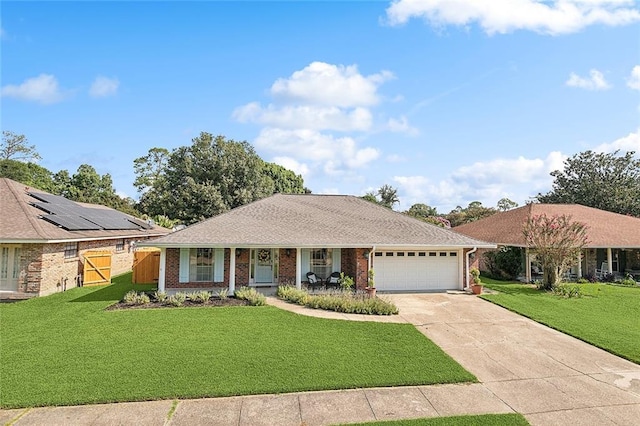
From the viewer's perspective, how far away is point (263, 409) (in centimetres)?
587

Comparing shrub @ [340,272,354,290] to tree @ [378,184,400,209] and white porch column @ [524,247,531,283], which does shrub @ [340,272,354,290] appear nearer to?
white porch column @ [524,247,531,283]

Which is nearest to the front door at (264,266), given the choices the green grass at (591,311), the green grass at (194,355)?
the green grass at (194,355)

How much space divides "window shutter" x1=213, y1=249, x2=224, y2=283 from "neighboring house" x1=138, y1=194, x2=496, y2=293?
0.04 meters

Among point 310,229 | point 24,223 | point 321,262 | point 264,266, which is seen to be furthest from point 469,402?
point 24,223

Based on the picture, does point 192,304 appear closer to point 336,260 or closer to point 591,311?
point 336,260

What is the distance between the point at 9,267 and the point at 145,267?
5.24 m

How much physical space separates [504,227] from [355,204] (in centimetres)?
1098

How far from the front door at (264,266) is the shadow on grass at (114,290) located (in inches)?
202

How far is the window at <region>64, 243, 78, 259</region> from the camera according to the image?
16.2m

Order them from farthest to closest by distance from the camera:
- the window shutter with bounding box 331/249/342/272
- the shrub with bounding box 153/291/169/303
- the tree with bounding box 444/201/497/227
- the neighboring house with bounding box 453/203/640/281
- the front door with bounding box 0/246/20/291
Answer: the tree with bounding box 444/201/497/227, the neighboring house with bounding box 453/203/640/281, the window shutter with bounding box 331/249/342/272, the front door with bounding box 0/246/20/291, the shrub with bounding box 153/291/169/303

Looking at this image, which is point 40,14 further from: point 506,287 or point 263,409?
point 506,287

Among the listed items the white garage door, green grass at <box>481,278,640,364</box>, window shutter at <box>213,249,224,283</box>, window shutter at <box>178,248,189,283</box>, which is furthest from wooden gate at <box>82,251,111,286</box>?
green grass at <box>481,278,640,364</box>

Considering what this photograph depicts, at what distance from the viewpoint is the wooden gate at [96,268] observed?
675 inches

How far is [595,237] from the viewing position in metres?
21.1
